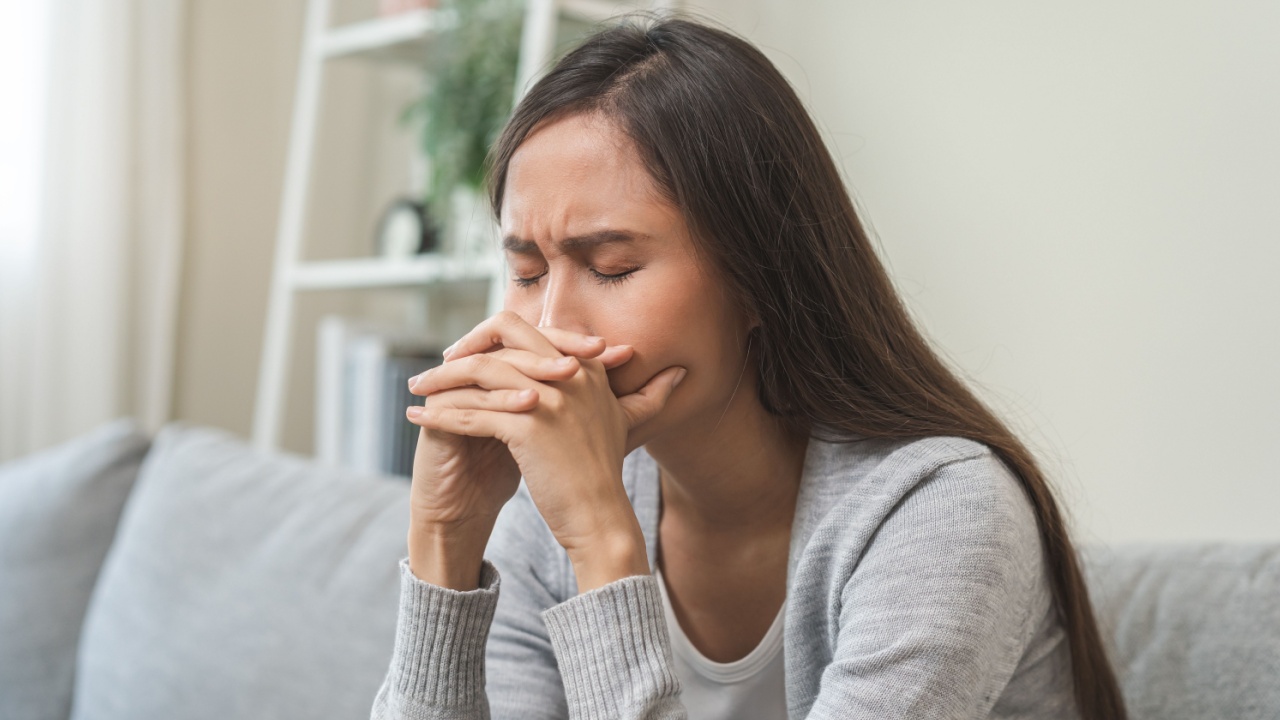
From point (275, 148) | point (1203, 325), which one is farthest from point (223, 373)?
point (1203, 325)

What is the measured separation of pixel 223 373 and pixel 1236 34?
2.28 metres

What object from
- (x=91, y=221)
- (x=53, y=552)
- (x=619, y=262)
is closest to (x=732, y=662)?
(x=619, y=262)

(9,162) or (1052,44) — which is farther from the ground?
(1052,44)

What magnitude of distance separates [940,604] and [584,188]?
45 cm

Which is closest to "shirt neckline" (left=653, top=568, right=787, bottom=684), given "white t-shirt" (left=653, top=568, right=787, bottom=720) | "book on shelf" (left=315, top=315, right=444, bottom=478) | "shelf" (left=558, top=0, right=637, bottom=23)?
"white t-shirt" (left=653, top=568, right=787, bottom=720)

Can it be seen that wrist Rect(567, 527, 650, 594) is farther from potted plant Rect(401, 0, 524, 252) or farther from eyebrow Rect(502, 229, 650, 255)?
potted plant Rect(401, 0, 524, 252)

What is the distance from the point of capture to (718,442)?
3.37ft

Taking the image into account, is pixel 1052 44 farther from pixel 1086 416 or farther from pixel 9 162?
pixel 9 162

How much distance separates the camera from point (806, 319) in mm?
967

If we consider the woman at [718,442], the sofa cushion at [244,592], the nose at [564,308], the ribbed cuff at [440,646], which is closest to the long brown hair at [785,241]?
the woman at [718,442]

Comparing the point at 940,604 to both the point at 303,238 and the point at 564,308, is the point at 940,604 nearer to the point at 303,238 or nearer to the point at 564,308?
the point at 564,308

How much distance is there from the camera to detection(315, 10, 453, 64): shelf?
210 cm

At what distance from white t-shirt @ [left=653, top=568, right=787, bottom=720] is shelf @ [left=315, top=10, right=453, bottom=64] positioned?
1391mm

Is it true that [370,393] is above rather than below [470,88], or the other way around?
below
